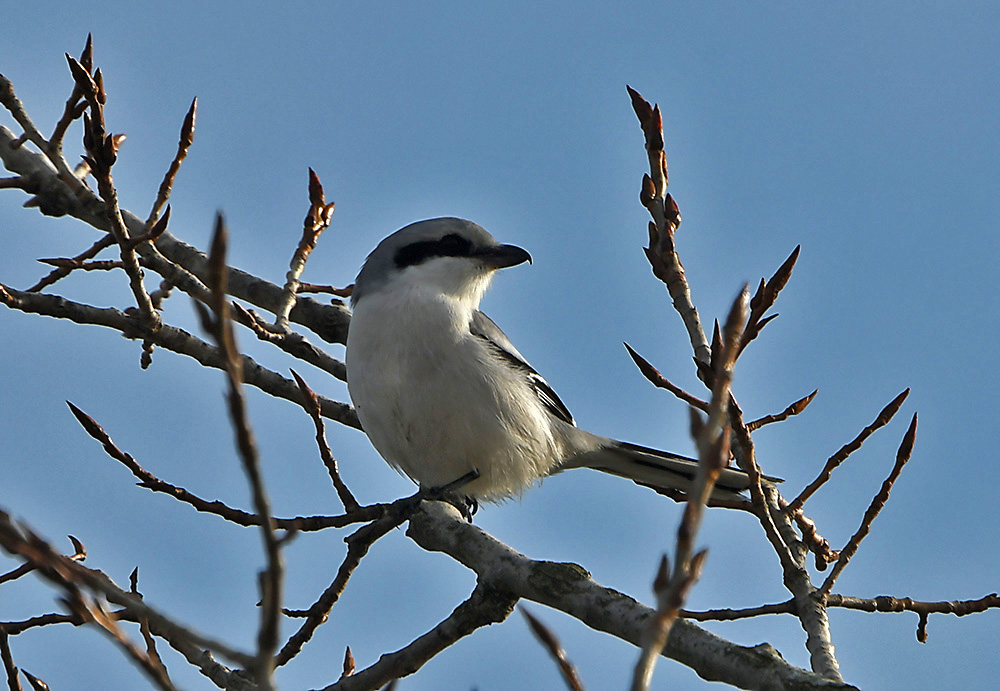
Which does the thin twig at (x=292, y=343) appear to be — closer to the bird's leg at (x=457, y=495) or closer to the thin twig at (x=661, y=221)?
the bird's leg at (x=457, y=495)

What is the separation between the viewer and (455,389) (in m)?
4.57

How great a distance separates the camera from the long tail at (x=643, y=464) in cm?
526

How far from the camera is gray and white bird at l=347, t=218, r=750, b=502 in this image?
4.56 metres

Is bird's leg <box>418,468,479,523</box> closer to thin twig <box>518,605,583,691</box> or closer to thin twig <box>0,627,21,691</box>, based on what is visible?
thin twig <box>0,627,21,691</box>

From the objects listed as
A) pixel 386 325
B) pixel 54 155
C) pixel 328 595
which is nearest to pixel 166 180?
pixel 54 155

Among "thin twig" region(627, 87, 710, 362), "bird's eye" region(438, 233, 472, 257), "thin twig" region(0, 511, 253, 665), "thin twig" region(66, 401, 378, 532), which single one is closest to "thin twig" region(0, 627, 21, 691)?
"thin twig" region(66, 401, 378, 532)

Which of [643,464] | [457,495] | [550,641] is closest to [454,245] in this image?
[457,495]

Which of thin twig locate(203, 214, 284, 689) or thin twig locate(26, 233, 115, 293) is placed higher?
thin twig locate(26, 233, 115, 293)

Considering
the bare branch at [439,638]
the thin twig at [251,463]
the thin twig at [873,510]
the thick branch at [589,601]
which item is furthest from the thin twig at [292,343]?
the thin twig at [251,463]

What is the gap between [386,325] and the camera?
4.66 m

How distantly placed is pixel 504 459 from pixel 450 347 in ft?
1.93

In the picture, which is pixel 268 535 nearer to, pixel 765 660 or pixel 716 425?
pixel 716 425

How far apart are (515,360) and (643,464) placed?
0.89m

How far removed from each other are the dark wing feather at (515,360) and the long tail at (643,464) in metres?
0.23
